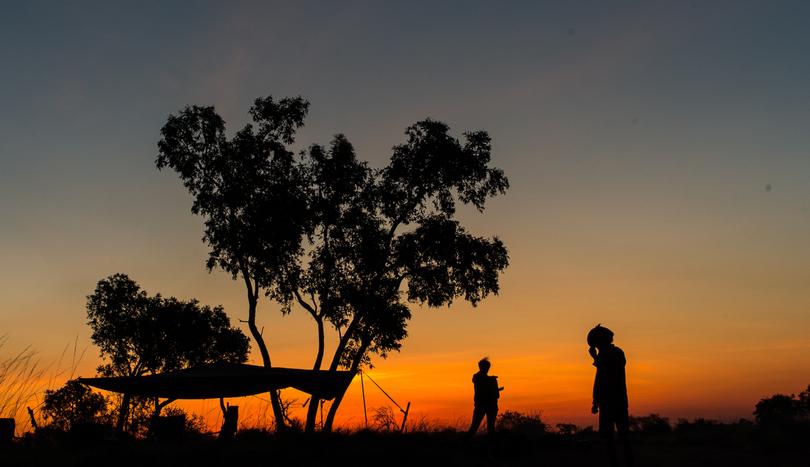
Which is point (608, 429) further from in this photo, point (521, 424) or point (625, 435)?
point (521, 424)

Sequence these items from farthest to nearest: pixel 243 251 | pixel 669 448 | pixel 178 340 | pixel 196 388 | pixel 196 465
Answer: pixel 178 340 → pixel 243 251 → pixel 669 448 → pixel 196 388 → pixel 196 465

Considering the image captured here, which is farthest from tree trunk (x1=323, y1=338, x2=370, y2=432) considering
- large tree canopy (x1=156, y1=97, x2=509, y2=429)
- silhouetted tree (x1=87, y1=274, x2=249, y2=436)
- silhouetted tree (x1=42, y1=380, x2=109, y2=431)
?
silhouetted tree (x1=42, y1=380, x2=109, y2=431)

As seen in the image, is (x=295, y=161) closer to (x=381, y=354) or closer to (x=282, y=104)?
(x=282, y=104)

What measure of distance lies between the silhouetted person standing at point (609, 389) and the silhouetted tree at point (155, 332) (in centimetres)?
3181

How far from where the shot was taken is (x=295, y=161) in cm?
2862

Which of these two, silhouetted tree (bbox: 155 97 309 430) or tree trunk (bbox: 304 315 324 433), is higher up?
silhouetted tree (bbox: 155 97 309 430)

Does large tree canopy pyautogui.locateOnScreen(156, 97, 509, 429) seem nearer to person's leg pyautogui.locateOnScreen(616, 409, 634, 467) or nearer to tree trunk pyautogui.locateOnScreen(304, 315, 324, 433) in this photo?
tree trunk pyautogui.locateOnScreen(304, 315, 324, 433)

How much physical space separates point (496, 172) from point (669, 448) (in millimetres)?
13324

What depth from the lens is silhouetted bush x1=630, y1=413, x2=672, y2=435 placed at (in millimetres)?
25750

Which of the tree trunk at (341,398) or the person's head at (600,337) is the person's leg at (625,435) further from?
the tree trunk at (341,398)

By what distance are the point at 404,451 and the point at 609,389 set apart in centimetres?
506

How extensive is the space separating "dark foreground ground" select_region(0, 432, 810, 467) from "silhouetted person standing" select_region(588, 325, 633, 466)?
4154 mm

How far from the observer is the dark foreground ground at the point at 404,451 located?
13.7 meters

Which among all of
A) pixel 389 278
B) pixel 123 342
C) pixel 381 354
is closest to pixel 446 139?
pixel 389 278
